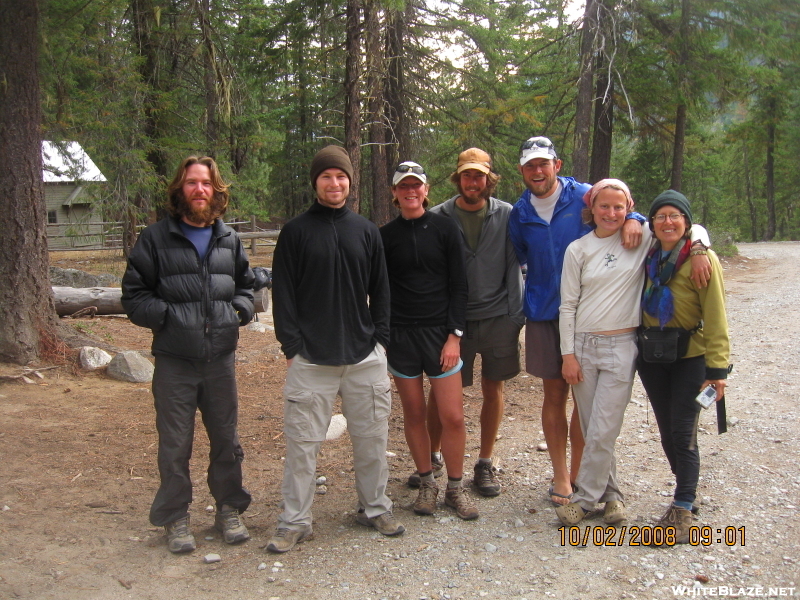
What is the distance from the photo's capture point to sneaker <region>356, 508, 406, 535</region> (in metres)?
3.72

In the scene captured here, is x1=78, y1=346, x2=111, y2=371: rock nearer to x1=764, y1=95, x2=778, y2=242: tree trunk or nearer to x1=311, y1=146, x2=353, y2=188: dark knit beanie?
x1=311, y1=146, x2=353, y2=188: dark knit beanie

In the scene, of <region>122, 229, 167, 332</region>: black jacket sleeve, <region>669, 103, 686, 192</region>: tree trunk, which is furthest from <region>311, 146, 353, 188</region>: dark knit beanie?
<region>669, 103, 686, 192</region>: tree trunk

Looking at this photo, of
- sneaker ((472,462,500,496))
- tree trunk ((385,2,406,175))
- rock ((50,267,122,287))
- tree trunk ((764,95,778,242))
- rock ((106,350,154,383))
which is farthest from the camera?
tree trunk ((764,95,778,242))

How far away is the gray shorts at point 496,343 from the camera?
4.13 m

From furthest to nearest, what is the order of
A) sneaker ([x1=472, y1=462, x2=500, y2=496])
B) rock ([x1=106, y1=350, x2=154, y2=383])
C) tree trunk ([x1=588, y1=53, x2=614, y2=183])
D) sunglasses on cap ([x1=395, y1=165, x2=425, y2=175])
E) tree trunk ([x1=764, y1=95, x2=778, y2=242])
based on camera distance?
tree trunk ([x1=764, y1=95, x2=778, y2=242]) → tree trunk ([x1=588, y1=53, x2=614, y2=183]) → rock ([x1=106, y1=350, x2=154, y2=383]) → sneaker ([x1=472, y1=462, x2=500, y2=496]) → sunglasses on cap ([x1=395, y1=165, x2=425, y2=175])

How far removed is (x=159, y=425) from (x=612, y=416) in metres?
2.59

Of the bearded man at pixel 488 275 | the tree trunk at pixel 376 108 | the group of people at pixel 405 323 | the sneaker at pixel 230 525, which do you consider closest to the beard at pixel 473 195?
the bearded man at pixel 488 275

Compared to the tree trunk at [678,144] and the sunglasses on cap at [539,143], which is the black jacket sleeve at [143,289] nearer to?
the sunglasses on cap at [539,143]

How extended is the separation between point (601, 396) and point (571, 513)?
2.35ft

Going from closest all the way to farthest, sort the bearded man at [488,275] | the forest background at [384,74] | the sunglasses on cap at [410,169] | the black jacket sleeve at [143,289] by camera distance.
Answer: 1. the black jacket sleeve at [143,289]
2. the sunglasses on cap at [410,169]
3. the bearded man at [488,275]
4. the forest background at [384,74]

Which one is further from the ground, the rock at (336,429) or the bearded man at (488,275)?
the bearded man at (488,275)

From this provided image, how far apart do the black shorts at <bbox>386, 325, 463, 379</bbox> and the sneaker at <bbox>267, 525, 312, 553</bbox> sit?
107cm

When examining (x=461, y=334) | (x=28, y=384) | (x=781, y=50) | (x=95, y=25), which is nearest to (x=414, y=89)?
(x=95, y=25)

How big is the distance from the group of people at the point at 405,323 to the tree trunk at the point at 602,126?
10.9 m
